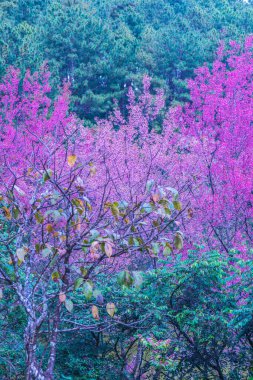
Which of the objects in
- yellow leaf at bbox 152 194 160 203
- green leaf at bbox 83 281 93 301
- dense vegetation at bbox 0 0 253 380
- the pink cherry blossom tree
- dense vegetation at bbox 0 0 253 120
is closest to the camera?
green leaf at bbox 83 281 93 301

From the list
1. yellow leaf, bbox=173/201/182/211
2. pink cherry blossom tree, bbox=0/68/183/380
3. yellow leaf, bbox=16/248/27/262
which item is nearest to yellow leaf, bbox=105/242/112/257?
pink cherry blossom tree, bbox=0/68/183/380

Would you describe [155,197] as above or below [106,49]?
below

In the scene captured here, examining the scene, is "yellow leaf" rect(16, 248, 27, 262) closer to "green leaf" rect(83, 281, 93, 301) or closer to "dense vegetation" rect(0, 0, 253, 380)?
"dense vegetation" rect(0, 0, 253, 380)

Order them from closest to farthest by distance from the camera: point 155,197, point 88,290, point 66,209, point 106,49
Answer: point 88,290 → point 155,197 → point 66,209 → point 106,49

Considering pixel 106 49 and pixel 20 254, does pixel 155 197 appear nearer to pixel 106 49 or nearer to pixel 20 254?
pixel 20 254

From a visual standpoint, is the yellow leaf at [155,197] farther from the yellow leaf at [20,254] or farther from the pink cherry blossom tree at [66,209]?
the yellow leaf at [20,254]

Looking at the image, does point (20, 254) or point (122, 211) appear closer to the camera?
point (20, 254)

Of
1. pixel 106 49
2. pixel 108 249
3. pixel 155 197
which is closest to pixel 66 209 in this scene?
pixel 155 197

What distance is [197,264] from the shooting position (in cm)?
494

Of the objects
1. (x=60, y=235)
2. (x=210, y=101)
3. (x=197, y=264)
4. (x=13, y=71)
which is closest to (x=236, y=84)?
(x=210, y=101)

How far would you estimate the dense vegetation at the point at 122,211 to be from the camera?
3.19m

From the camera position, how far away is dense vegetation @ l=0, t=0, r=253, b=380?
3.19m

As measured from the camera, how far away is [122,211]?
3451 millimetres

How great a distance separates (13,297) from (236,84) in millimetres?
9219
